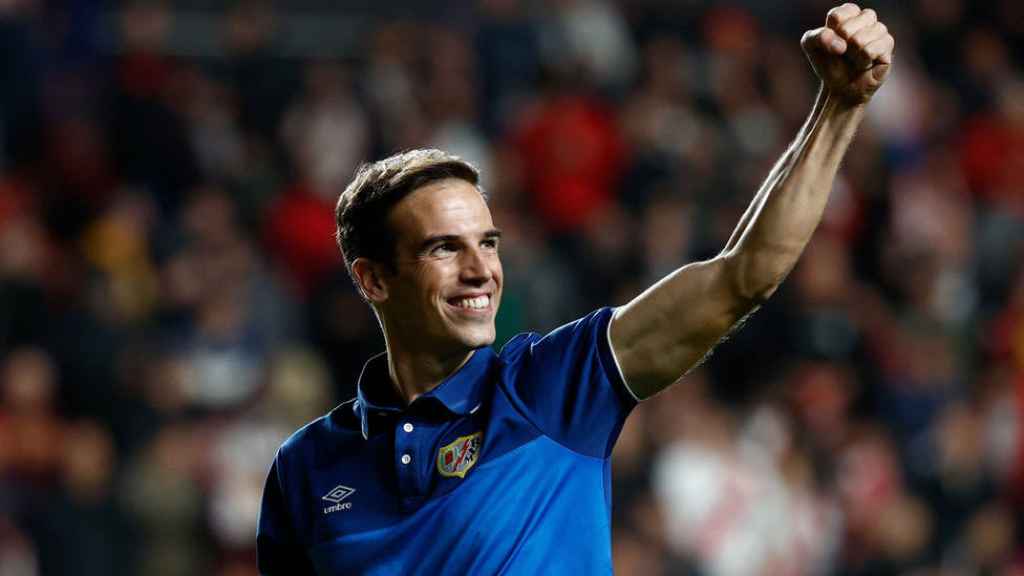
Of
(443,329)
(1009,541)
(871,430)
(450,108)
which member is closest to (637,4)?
A: (450,108)

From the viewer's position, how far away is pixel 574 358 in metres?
3.30

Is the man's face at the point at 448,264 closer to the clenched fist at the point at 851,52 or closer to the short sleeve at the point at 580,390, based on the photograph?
the short sleeve at the point at 580,390

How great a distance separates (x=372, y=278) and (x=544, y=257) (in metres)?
5.85

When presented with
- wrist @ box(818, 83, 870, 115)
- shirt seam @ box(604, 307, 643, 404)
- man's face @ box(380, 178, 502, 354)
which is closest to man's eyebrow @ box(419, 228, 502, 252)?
man's face @ box(380, 178, 502, 354)

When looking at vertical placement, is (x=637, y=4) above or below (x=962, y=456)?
above

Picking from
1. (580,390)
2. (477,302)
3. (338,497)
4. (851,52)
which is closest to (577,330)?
(580,390)

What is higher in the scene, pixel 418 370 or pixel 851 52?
pixel 851 52

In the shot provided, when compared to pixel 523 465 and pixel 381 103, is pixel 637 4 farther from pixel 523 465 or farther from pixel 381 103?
pixel 523 465

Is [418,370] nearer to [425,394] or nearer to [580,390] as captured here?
[425,394]

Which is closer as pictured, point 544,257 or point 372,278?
point 372,278

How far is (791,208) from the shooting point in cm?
307

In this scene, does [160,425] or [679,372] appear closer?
[679,372]

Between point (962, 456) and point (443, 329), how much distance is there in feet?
19.5

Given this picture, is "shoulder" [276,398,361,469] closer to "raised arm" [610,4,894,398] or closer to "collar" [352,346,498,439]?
"collar" [352,346,498,439]
